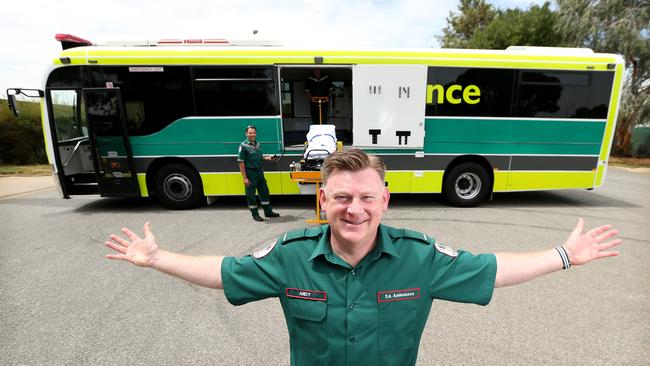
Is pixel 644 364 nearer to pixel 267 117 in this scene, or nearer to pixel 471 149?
pixel 471 149

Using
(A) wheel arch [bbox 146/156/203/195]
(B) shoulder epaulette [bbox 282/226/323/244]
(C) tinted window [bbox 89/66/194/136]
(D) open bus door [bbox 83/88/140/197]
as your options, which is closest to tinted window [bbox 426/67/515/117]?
(C) tinted window [bbox 89/66/194/136]

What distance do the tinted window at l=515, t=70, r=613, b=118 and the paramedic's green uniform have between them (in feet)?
17.2

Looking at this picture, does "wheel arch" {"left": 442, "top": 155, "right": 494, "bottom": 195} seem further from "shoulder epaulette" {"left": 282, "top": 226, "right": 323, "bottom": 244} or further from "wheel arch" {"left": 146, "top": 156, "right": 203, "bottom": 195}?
"shoulder epaulette" {"left": 282, "top": 226, "right": 323, "bottom": 244}

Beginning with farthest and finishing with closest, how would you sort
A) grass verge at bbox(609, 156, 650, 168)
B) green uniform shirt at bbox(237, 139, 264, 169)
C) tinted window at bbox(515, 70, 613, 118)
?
grass verge at bbox(609, 156, 650, 168)
tinted window at bbox(515, 70, 613, 118)
green uniform shirt at bbox(237, 139, 264, 169)

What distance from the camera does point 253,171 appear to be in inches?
233

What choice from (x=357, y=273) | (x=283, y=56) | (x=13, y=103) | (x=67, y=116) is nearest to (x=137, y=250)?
(x=357, y=273)

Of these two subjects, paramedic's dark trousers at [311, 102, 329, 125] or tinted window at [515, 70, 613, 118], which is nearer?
tinted window at [515, 70, 613, 118]

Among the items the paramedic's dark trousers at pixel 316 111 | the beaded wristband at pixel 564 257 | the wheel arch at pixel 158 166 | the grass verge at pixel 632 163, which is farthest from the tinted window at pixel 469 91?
the grass verge at pixel 632 163

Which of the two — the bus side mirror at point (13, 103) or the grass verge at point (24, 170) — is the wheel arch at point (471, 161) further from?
the grass verge at point (24, 170)

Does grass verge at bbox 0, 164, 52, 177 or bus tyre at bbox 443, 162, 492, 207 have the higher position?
bus tyre at bbox 443, 162, 492, 207

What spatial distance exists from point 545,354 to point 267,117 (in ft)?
18.0

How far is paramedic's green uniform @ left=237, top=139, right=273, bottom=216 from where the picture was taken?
5805 mm

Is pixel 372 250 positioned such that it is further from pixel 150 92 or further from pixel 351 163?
pixel 150 92

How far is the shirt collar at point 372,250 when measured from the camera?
4.23ft
